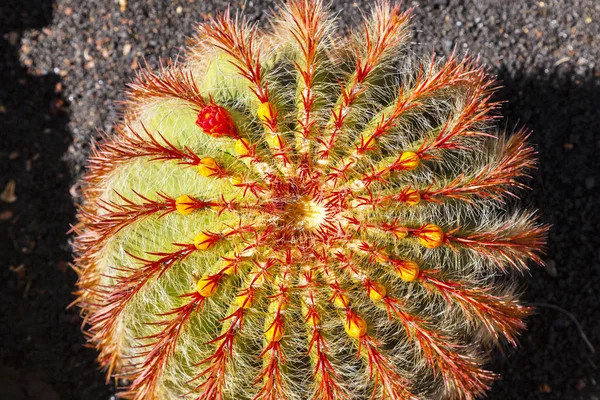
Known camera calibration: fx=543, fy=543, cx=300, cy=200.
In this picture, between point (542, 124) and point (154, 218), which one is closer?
point (154, 218)

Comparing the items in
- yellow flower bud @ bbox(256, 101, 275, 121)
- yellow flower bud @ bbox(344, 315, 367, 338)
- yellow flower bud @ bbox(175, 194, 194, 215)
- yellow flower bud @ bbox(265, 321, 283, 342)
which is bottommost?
yellow flower bud @ bbox(265, 321, 283, 342)

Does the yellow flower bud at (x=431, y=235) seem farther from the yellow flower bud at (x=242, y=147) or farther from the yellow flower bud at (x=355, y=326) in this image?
the yellow flower bud at (x=242, y=147)

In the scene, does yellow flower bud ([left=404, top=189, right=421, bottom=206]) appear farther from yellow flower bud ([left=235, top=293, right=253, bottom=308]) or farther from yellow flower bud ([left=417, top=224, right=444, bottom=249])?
yellow flower bud ([left=235, top=293, right=253, bottom=308])

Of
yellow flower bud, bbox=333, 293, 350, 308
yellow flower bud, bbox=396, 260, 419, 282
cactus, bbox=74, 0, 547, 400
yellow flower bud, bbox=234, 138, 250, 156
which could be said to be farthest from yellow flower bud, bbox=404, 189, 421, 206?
yellow flower bud, bbox=234, 138, 250, 156

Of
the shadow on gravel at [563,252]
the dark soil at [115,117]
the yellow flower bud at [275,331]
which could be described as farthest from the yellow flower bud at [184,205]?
the shadow on gravel at [563,252]

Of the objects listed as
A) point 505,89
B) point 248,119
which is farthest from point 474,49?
point 248,119

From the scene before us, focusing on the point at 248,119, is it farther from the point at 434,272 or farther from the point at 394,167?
the point at 434,272
